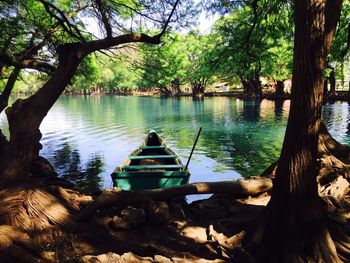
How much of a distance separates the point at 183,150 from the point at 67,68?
15784 millimetres

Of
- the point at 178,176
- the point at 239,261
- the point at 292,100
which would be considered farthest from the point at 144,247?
the point at 178,176

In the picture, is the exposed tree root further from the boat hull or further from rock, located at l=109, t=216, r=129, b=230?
the boat hull

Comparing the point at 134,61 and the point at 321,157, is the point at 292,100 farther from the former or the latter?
the point at 134,61

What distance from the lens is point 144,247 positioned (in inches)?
224

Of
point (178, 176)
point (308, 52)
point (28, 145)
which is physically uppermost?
point (308, 52)

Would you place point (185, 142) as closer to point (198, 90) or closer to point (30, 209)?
point (30, 209)

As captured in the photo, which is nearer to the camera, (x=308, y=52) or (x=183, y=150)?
(x=308, y=52)

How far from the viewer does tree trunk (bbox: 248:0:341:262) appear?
4.63 meters

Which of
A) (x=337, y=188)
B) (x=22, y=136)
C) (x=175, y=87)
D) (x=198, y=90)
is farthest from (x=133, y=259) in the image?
(x=175, y=87)

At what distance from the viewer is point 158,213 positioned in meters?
6.57

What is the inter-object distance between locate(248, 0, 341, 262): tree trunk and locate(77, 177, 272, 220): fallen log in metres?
2.20

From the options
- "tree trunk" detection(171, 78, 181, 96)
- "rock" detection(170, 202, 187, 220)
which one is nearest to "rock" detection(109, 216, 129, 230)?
"rock" detection(170, 202, 187, 220)

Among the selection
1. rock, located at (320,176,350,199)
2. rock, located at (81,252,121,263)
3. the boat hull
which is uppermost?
rock, located at (320,176,350,199)

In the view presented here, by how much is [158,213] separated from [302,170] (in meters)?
2.98
